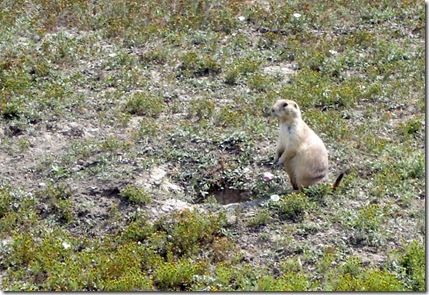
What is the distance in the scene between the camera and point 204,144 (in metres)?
14.1

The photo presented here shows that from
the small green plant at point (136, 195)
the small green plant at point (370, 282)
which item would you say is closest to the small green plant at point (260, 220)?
the small green plant at point (136, 195)

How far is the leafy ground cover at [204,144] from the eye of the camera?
35.9ft

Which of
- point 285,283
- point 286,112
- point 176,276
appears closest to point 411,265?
point 285,283

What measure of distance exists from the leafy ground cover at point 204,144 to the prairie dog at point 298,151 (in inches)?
10.6

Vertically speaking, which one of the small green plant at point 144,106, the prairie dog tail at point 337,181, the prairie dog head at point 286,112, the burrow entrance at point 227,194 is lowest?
the burrow entrance at point 227,194

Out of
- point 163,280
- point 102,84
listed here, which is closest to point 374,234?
point 163,280

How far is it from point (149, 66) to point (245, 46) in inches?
85.2

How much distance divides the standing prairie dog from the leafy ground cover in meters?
0.27

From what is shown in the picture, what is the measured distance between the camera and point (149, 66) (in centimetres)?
1698

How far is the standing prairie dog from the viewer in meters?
12.6

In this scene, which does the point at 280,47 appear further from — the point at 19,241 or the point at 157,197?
the point at 19,241

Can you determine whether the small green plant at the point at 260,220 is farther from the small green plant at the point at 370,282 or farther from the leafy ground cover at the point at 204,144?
the small green plant at the point at 370,282

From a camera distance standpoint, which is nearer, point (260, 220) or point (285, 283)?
point (285, 283)

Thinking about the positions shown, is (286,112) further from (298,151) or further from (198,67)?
(198,67)
